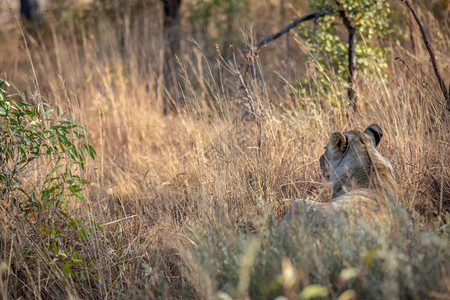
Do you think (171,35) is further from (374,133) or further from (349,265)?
(349,265)

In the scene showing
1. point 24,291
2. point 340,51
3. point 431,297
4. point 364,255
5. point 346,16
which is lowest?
point 24,291

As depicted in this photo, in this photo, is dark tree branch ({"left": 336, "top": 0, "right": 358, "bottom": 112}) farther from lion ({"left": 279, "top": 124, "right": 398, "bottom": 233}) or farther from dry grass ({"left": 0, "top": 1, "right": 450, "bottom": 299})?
lion ({"left": 279, "top": 124, "right": 398, "bottom": 233})

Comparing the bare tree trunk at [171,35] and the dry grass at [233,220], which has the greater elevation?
the bare tree trunk at [171,35]

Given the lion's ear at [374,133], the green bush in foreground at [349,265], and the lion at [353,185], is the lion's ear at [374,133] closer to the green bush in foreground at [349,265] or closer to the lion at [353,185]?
the lion at [353,185]

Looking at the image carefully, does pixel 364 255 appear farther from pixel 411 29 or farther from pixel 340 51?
pixel 411 29

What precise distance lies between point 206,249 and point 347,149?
1.63 m

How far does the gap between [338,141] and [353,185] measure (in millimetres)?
1272

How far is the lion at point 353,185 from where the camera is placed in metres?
3.11

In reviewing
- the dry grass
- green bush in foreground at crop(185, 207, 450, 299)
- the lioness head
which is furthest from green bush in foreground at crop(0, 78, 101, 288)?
the lioness head

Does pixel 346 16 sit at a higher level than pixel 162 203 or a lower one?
higher

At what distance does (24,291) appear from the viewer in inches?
138

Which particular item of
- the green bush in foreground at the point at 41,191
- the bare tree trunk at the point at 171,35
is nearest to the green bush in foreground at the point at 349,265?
the green bush in foreground at the point at 41,191

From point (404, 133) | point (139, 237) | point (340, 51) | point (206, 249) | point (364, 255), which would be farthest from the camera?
point (340, 51)

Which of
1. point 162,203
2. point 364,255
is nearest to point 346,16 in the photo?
point 162,203
